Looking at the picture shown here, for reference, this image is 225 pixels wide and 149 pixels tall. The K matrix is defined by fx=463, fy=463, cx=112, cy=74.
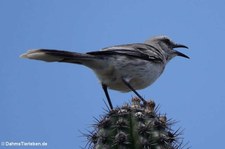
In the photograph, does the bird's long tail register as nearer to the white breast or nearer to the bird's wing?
the bird's wing

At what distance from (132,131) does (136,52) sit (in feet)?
10.5

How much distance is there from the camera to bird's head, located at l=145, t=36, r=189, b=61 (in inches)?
387

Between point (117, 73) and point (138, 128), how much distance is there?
2716mm

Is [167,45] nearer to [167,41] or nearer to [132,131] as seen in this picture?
[167,41]

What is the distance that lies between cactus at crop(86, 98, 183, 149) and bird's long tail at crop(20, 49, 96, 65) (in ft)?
6.06

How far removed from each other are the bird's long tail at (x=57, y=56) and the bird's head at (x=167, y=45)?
274 cm

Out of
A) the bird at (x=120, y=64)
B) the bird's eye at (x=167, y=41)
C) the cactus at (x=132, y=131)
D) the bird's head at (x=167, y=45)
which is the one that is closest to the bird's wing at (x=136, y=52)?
the bird at (x=120, y=64)

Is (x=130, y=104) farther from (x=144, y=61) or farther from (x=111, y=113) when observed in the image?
(x=144, y=61)

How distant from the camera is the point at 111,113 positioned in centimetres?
535

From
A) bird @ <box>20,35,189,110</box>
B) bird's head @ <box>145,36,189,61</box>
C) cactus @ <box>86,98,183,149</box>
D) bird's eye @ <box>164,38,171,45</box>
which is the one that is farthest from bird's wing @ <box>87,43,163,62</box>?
cactus @ <box>86,98,183,149</box>

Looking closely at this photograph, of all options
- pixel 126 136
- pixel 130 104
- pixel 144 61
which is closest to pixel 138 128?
pixel 126 136

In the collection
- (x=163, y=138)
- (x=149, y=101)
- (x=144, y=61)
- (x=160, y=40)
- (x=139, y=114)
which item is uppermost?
(x=160, y=40)

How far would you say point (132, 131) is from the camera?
16.7ft

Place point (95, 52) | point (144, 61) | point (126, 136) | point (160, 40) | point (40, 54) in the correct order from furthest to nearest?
point (160, 40) < point (144, 61) < point (95, 52) < point (40, 54) < point (126, 136)
